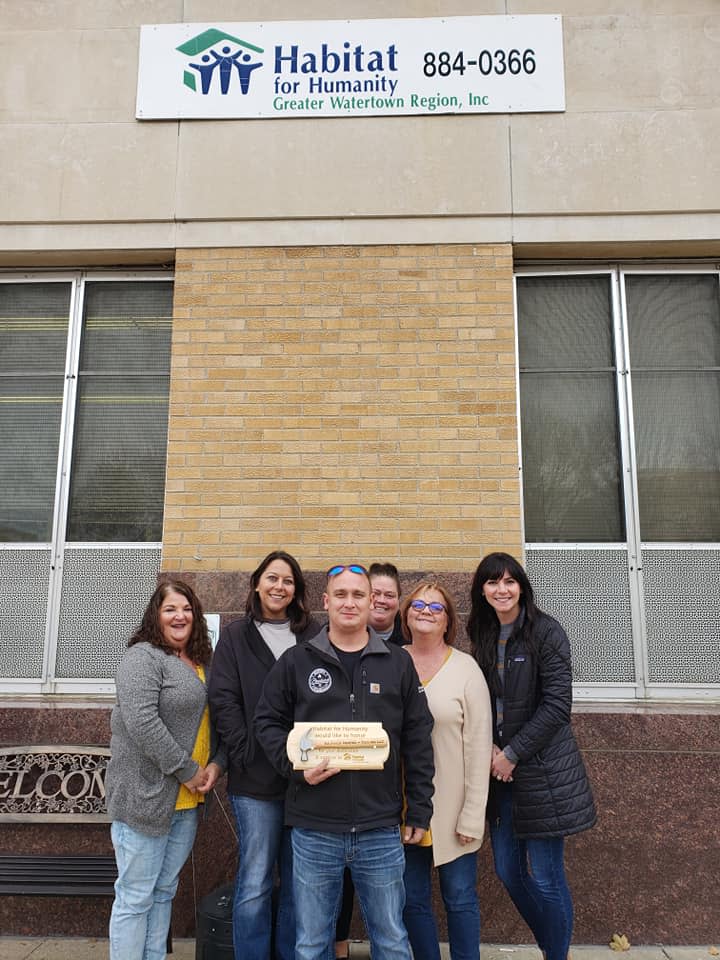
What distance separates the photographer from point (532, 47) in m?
5.28

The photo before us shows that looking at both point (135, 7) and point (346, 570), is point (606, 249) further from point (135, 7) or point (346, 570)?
point (135, 7)

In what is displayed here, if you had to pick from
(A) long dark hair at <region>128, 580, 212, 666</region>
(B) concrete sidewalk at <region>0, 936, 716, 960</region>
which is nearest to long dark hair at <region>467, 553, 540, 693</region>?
(A) long dark hair at <region>128, 580, 212, 666</region>

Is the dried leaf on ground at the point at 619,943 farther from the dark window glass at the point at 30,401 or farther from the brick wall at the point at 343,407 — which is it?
the dark window glass at the point at 30,401

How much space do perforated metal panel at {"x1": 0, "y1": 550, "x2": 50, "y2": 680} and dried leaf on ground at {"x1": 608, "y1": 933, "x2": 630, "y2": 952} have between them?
4.02 meters

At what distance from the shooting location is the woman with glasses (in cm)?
321

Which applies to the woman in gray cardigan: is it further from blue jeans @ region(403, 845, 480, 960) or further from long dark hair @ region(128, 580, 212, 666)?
blue jeans @ region(403, 845, 480, 960)

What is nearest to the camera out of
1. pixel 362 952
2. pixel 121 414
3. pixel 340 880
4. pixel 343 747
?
pixel 343 747

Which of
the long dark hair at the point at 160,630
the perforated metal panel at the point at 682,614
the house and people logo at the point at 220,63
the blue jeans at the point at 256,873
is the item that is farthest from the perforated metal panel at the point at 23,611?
the perforated metal panel at the point at 682,614

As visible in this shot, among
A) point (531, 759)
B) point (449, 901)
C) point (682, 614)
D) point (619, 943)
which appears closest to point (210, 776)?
point (449, 901)

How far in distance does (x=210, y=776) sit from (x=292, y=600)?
88 cm

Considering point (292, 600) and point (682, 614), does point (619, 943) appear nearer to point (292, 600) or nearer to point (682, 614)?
point (682, 614)

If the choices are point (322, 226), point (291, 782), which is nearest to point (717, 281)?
point (322, 226)

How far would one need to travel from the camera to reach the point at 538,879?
338 centimetres

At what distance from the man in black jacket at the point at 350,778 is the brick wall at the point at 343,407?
178cm
